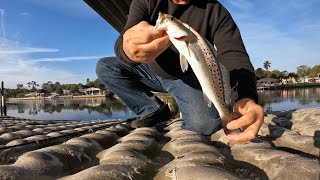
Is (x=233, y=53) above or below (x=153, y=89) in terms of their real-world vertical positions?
above

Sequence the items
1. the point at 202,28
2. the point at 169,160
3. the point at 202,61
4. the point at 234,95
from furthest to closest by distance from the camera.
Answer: the point at 202,28 → the point at 169,160 → the point at 234,95 → the point at 202,61

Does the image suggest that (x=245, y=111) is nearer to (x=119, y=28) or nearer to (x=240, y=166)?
(x=240, y=166)

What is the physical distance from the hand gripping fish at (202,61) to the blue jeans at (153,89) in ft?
5.95

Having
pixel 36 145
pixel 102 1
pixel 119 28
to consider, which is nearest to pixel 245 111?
pixel 36 145

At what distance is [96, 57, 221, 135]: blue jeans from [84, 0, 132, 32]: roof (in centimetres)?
667

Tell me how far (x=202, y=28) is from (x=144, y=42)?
1533 millimetres

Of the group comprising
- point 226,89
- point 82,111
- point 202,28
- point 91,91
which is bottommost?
point 82,111

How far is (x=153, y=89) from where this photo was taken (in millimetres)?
5746

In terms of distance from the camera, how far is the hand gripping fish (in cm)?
237

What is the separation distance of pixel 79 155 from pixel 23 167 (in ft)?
2.84

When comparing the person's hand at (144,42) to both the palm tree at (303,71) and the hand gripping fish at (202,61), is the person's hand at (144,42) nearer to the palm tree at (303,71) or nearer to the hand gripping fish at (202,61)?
the hand gripping fish at (202,61)

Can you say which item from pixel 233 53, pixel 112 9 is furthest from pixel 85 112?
pixel 233 53

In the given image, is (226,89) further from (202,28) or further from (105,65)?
(105,65)

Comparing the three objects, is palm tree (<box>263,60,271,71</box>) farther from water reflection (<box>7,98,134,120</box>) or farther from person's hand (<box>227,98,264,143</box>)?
person's hand (<box>227,98,264,143</box>)
